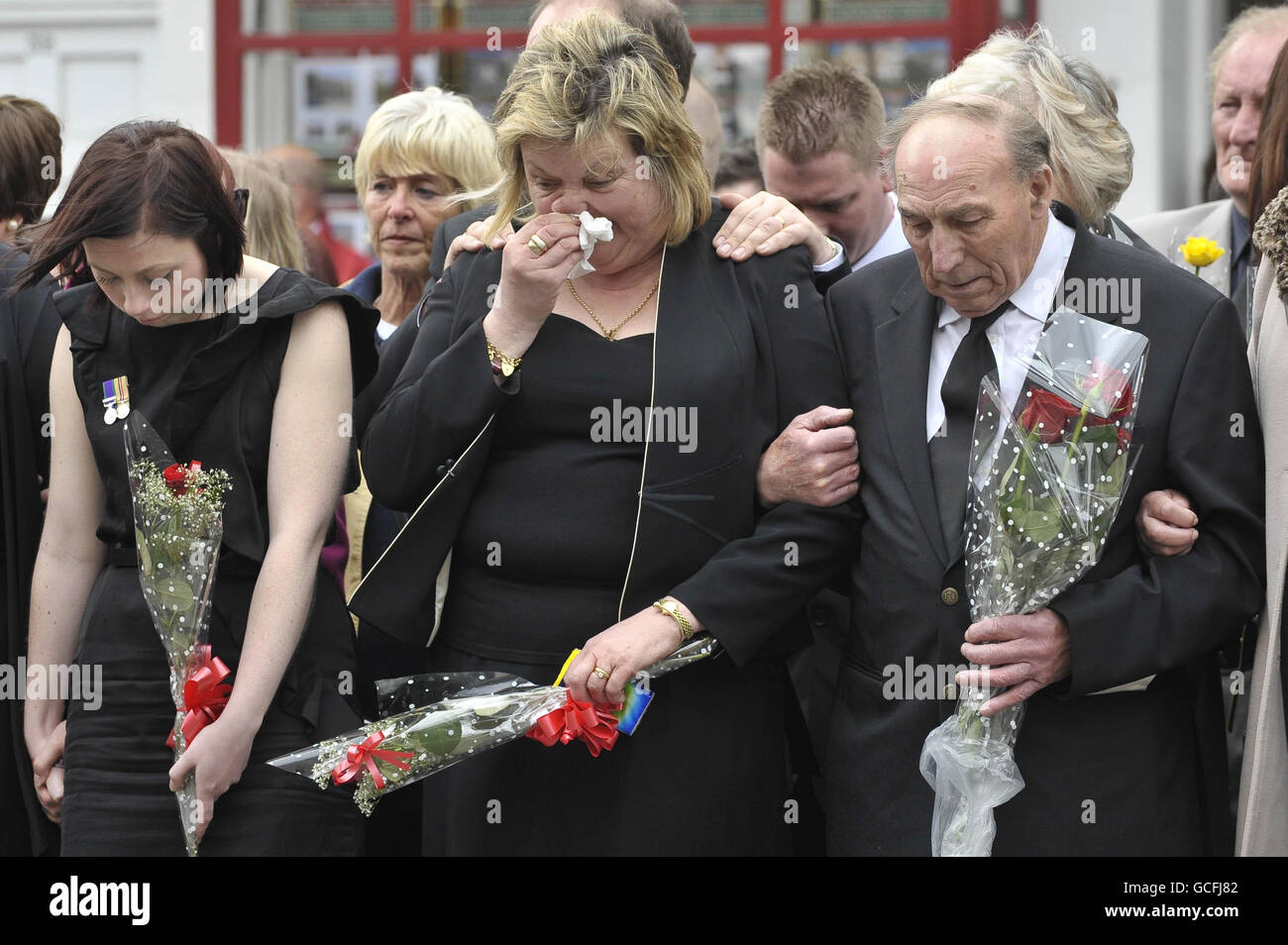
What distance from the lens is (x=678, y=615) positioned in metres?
2.68

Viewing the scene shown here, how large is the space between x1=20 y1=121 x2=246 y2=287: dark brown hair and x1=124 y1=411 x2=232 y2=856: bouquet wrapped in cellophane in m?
0.33

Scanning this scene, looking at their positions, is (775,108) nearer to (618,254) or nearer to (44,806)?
(618,254)

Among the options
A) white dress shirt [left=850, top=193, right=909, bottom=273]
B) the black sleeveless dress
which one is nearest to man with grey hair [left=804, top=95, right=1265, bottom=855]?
the black sleeveless dress

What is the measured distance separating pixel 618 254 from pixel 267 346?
69cm

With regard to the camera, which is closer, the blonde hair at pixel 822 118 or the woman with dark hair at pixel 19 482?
the woman with dark hair at pixel 19 482

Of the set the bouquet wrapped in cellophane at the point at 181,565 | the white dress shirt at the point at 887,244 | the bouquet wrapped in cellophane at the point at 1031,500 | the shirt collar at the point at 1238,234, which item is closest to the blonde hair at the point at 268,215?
the bouquet wrapped in cellophane at the point at 181,565

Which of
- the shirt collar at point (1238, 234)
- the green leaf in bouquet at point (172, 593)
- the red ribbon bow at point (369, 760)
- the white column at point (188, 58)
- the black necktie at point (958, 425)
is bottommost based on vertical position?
the red ribbon bow at point (369, 760)

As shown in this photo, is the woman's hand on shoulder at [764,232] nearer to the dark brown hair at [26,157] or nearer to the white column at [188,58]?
the dark brown hair at [26,157]

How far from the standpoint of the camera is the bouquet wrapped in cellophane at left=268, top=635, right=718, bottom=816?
265 cm

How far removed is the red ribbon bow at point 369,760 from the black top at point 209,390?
0.41m

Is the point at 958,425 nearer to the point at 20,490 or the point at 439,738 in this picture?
the point at 439,738

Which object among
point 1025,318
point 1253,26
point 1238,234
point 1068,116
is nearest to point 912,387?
point 1025,318

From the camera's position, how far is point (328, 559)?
343cm

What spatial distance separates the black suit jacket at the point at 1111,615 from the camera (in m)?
2.62
